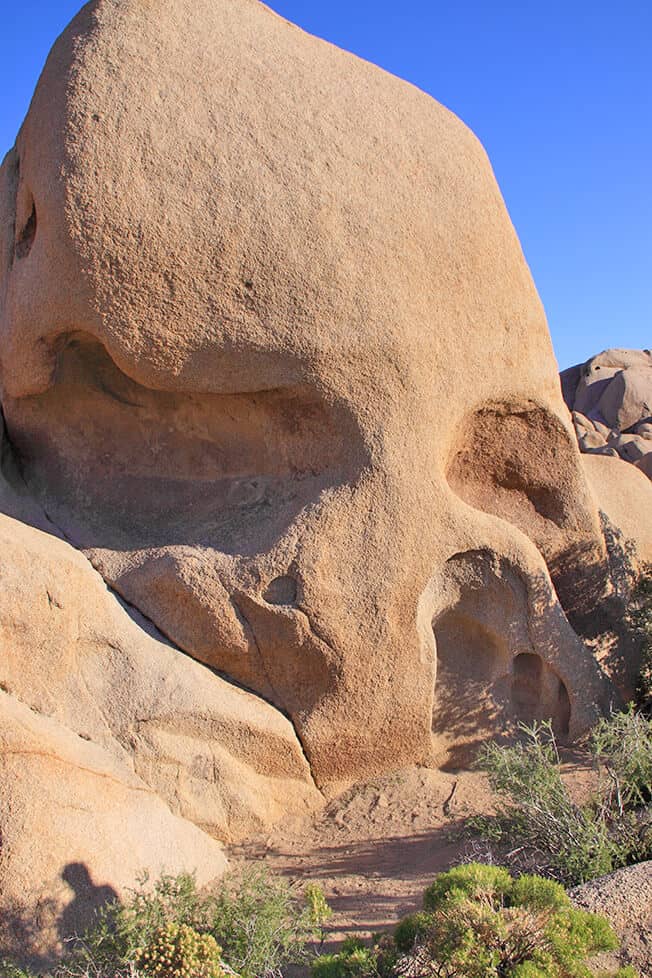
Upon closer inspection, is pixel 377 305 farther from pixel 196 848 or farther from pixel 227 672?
pixel 196 848

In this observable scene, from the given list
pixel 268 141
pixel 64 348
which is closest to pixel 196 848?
pixel 64 348

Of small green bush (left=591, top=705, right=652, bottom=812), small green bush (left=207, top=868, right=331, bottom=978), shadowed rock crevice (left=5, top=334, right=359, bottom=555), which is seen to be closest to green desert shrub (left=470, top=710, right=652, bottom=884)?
small green bush (left=591, top=705, right=652, bottom=812)

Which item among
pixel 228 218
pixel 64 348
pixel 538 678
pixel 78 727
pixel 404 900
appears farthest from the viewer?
pixel 538 678

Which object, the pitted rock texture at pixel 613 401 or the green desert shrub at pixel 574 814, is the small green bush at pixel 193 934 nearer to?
the green desert shrub at pixel 574 814

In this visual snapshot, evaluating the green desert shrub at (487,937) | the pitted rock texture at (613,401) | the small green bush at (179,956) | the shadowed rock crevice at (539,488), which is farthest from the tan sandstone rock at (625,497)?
the pitted rock texture at (613,401)

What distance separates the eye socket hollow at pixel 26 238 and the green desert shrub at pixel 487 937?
12.7ft

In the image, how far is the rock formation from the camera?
4488 mm

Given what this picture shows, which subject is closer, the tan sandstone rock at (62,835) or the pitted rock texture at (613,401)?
the tan sandstone rock at (62,835)

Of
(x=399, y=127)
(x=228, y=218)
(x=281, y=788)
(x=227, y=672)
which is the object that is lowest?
(x=281, y=788)

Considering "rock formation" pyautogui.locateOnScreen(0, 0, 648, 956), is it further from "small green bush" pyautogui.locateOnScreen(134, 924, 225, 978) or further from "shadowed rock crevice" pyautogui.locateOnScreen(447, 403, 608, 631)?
"small green bush" pyautogui.locateOnScreen(134, 924, 225, 978)

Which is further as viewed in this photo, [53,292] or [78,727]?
[53,292]

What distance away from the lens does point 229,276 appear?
15.0 ft

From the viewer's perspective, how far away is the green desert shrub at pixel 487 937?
2.78 meters

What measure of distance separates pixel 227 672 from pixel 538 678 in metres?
1.85
